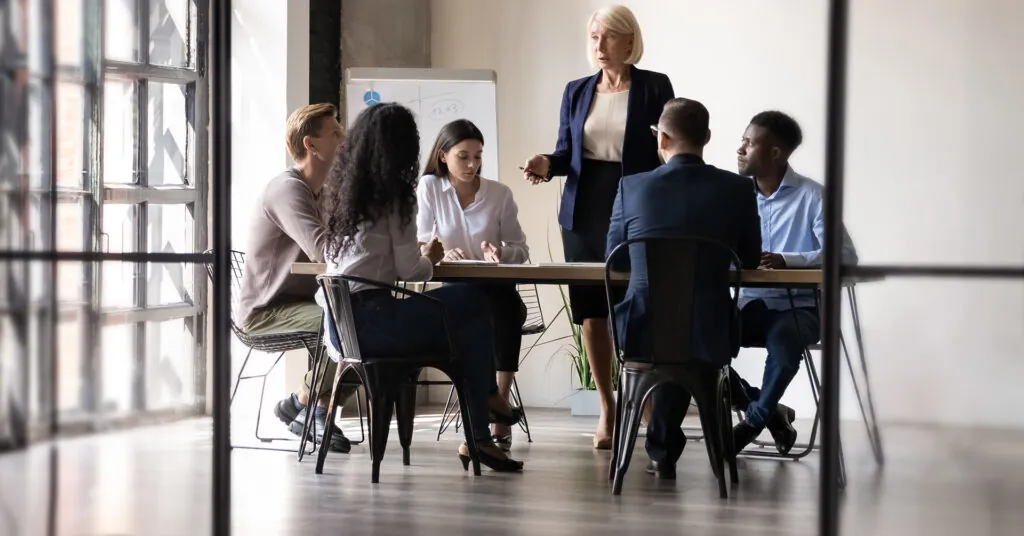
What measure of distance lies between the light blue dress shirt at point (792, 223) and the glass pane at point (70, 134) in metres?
2.36

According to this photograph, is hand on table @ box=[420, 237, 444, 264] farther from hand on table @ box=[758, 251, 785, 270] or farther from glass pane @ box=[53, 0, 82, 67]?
glass pane @ box=[53, 0, 82, 67]

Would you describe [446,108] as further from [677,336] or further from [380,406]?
[677,336]

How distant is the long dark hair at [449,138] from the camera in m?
4.30

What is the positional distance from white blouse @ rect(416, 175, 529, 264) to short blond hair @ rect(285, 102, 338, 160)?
0.47 meters

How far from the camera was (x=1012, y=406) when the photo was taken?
2059mm

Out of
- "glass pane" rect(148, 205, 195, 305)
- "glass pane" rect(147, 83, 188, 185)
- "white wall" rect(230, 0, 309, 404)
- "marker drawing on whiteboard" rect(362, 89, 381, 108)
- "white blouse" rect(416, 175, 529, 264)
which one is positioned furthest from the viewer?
"marker drawing on whiteboard" rect(362, 89, 381, 108)

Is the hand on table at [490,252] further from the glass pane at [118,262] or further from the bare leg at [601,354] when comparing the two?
the glass pane at [118,262]

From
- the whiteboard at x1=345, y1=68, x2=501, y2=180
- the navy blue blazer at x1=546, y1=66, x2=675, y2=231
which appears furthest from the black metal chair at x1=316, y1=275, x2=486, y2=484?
the whiteboard at x1=345, y1=68, x2=501, y2=180

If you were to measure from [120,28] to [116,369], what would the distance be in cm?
70

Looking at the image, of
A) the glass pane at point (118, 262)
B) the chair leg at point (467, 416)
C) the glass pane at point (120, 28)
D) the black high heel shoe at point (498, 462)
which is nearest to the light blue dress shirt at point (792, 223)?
the black high heel shoe at point (498, 462)

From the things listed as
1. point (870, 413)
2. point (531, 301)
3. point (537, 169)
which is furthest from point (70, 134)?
point (531, 301)

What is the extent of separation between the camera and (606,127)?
4309 millimetres

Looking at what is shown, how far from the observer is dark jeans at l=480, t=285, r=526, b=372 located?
445 centimetres

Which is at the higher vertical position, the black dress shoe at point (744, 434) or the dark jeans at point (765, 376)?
the dark jeans at point (765, 376)
